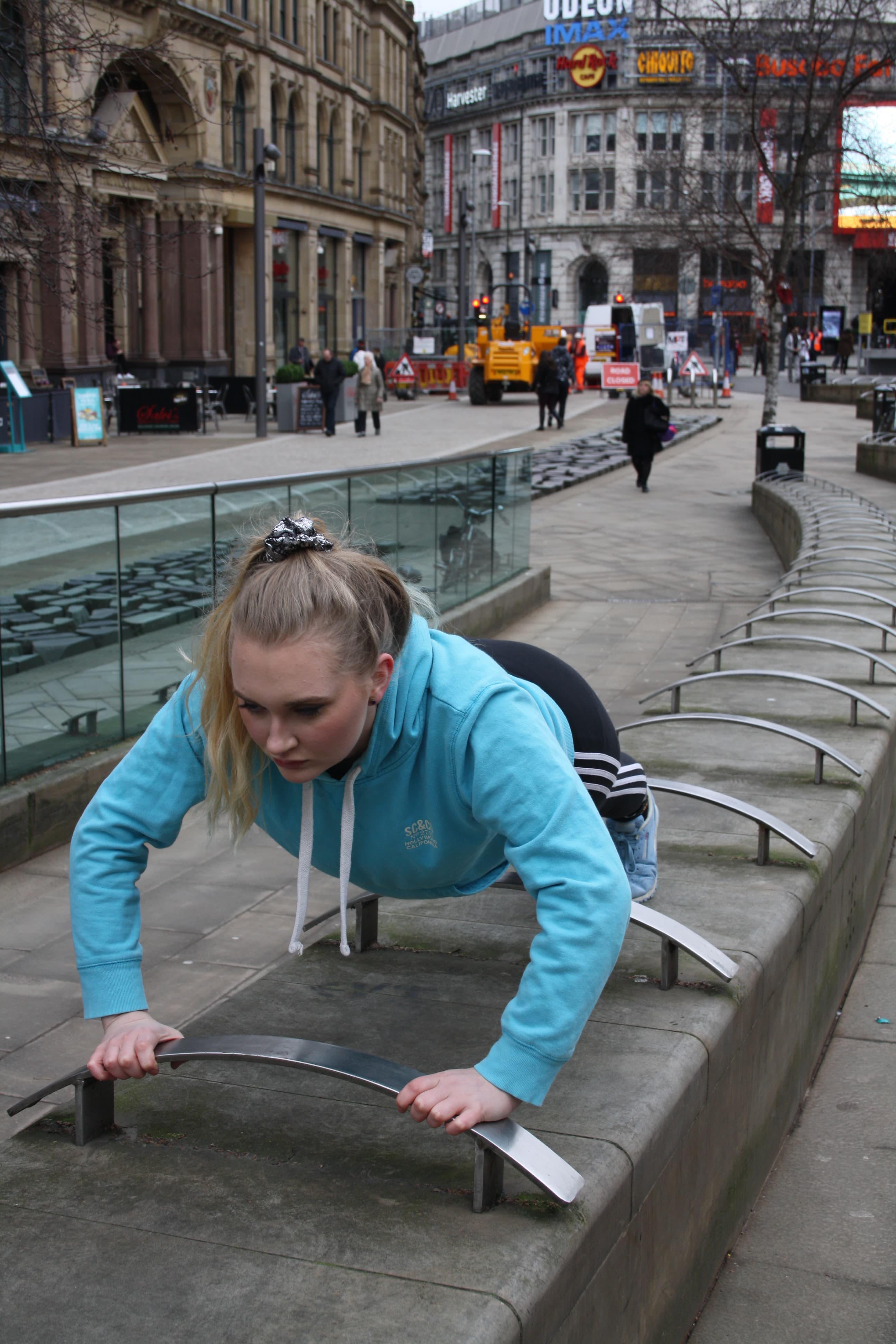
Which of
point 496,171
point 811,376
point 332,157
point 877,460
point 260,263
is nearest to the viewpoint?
point 877,460

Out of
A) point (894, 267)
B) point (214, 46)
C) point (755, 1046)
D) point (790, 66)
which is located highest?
point (214, 46)

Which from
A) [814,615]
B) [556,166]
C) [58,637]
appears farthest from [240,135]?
[556,166]

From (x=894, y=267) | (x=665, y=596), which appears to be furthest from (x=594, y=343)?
(x=665, y=596)

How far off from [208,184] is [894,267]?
19035 mm

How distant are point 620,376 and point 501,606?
30.1 meters

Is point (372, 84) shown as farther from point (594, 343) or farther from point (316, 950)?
point (316, 950)

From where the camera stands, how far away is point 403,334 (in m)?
55.0

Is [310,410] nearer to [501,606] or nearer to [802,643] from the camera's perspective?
[501,606]

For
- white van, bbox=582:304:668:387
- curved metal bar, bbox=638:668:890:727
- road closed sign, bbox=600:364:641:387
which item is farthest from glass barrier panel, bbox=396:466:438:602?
white van, bbox=582:304:668:387

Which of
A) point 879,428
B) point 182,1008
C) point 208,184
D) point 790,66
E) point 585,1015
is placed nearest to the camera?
point 585,1015

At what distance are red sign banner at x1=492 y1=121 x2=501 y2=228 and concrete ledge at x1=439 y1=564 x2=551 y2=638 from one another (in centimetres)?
9205

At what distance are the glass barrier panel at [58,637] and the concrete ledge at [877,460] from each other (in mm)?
17695

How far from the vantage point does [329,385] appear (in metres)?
27.5

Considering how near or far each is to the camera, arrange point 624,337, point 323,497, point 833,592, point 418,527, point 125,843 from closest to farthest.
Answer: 1. point 125,843
2. point 323,497
3. point 833,592
4. point 418,527
5. point 624,337
